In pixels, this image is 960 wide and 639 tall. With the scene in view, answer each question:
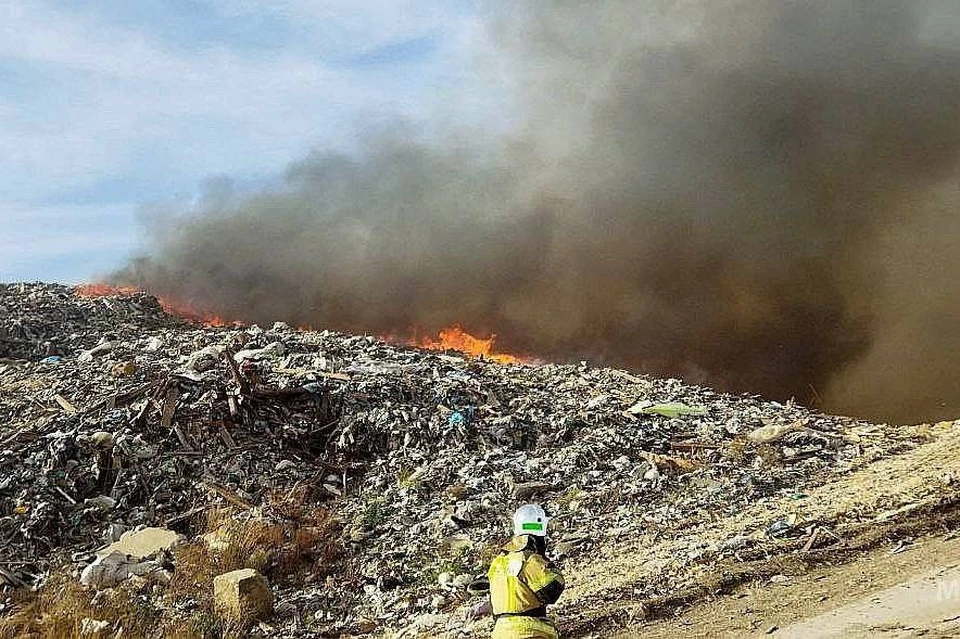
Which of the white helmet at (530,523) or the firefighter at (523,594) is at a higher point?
the white helmet at (530,523)

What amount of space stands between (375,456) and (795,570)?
579 centimetres

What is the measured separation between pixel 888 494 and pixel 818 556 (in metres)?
1.97

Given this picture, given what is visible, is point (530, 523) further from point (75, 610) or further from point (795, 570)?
point (75, 610)

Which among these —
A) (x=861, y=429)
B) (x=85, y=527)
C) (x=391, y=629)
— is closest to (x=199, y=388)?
(x=85, y=527)

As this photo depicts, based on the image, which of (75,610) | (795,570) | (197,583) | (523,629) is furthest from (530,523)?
(75,610)

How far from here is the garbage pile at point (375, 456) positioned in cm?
773

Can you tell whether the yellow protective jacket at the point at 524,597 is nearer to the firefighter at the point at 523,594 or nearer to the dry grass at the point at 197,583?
the firefighter at the point at 523,594

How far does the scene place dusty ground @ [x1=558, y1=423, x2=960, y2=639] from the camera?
5715 millimetres

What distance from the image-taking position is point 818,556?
666 cm

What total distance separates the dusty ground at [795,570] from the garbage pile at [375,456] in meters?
0.62

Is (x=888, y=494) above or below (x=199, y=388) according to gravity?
below

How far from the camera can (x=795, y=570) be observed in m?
6.45

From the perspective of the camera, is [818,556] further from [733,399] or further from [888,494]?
[733,399]

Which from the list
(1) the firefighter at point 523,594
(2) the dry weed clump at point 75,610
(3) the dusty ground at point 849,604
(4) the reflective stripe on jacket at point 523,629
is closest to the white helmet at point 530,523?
(1) the firefighter at point 523,594
